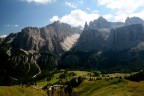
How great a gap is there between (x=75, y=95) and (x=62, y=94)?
2380 centimetres

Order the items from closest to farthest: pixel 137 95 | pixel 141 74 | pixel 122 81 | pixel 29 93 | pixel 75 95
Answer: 1. pixel 137 95
2. pixel 29 93
3. pixel 122 81
4. pixel 75 95
5. pixel 141 74

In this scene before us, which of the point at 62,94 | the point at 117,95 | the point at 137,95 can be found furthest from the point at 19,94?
the point at 62,94

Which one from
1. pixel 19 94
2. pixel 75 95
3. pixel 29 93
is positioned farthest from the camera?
pixel 75 95

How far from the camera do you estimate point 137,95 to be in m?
80.4

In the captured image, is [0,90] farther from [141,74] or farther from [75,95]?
[141,74]

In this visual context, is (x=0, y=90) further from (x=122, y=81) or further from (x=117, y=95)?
(x=122, y=81)

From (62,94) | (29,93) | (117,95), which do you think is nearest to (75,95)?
(62,94)

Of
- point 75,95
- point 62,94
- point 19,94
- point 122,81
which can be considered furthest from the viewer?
point 62,94

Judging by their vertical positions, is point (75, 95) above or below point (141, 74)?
below

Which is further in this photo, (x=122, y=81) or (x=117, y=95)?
(x=122, y=81)

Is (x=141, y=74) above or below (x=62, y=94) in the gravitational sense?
above

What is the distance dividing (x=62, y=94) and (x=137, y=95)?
9032cm

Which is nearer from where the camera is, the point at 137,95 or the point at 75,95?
the point at 137,95

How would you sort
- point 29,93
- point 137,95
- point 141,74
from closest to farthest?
point 137,95, point 29,93, point 141,74
